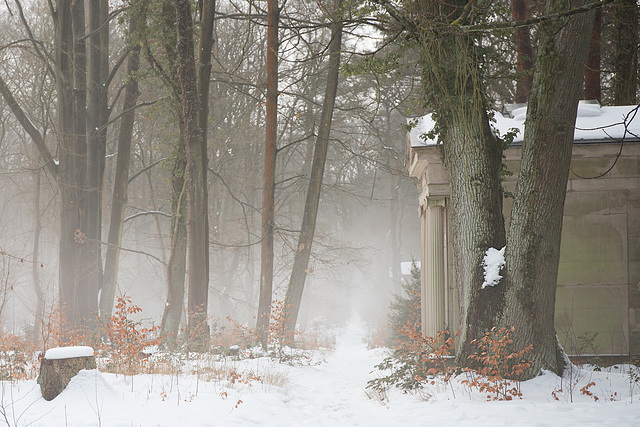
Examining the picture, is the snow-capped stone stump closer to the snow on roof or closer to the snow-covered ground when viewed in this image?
the snow-covered ground

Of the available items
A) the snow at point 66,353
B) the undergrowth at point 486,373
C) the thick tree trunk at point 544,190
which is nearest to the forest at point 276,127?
the thick tree trunk at point 544,190

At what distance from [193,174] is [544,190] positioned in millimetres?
6426

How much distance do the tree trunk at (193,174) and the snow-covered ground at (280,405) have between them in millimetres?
2818

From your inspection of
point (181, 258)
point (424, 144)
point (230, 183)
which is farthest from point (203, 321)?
point (230, 183)

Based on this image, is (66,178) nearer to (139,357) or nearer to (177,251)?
(177,251)

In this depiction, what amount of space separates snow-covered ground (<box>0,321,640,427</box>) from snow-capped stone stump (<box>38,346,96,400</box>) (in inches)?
2.7

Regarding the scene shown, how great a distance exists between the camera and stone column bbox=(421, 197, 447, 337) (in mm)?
9055

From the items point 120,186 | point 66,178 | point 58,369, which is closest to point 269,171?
point 120,186

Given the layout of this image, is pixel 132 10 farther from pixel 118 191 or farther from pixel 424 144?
pixel 424 144

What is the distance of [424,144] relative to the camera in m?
8.90

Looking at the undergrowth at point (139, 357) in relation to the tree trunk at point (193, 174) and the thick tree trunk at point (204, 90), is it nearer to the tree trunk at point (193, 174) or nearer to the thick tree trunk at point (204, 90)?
the tree trunk at point (193, 174)

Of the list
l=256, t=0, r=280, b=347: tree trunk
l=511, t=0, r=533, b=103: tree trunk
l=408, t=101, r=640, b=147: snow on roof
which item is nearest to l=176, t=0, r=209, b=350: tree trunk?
l=256, t=0, r=280, b=347: tree trunk

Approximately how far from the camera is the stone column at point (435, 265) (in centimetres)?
905

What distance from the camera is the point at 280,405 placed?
6621 millimetres
